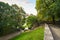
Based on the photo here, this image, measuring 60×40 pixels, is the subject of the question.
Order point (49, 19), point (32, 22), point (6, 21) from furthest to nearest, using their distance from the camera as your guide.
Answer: point (32, 22), point (49, 19), point (6, 21)

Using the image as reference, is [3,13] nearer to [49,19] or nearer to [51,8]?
[51,8]

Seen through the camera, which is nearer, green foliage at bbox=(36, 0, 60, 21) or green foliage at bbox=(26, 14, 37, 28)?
green foliage at bbox=(36, 0, 60, 21)

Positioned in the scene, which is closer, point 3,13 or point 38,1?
point 3,13

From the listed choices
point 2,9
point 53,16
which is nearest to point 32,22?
point 53,16

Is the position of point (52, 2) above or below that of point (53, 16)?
above

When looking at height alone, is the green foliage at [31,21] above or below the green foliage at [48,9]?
below

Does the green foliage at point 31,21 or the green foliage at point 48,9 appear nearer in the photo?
the green foliage at point 48,9

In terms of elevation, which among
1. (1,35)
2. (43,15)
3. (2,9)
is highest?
(2,9)

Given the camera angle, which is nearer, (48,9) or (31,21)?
(48,9)

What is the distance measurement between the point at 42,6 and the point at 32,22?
302 cm

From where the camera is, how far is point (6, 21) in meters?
14.0

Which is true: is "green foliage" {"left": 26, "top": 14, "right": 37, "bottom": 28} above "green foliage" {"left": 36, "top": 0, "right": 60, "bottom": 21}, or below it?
below

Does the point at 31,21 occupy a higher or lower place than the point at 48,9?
lower

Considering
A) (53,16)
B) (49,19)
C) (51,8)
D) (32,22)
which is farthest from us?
(32,22)
